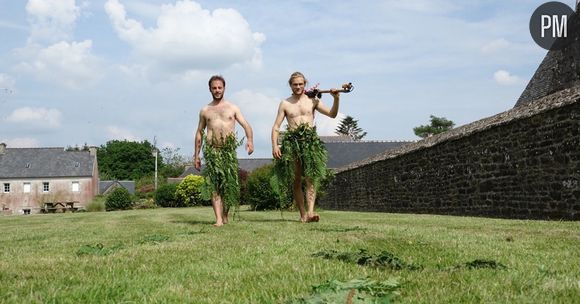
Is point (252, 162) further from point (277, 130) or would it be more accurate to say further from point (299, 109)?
point (299, 109)

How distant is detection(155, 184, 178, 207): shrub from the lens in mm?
36781

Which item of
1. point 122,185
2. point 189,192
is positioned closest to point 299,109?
point 189,192

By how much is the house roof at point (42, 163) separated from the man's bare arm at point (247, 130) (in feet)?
170

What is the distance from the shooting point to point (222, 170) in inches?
294

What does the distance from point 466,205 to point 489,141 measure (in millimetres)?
1965

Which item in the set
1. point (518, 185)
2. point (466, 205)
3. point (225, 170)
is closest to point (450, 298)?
point (225, 170)

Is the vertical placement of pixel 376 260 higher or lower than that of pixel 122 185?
lower

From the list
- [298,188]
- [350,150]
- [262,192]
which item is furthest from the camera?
[350,150]

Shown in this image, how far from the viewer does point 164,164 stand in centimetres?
8650

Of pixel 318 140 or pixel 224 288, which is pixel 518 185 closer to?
pixel 318 140

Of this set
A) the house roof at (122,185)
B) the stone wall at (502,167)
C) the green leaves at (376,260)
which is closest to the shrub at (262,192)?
the stone wall at (502,167)

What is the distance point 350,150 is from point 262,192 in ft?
73.8

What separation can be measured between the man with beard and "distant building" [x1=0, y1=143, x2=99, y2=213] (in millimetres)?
50110

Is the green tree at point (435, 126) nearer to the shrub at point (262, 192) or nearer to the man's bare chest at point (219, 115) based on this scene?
the shrub at point (262, 192)
